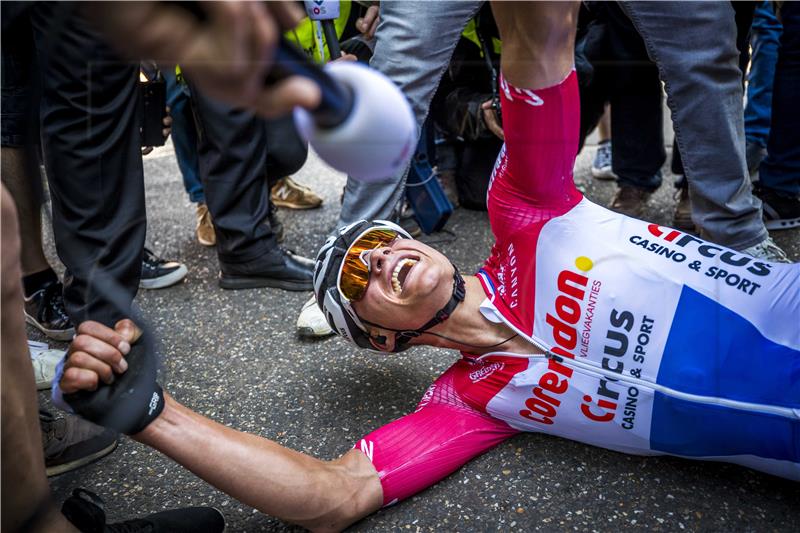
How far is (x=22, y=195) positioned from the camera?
0.89 m

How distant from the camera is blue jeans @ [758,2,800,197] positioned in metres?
2.39

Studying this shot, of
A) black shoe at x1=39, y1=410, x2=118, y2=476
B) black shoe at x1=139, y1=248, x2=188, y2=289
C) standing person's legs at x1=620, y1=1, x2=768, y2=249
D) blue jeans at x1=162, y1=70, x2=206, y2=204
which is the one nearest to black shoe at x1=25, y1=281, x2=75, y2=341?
black shoe at x1=139, y1=248, x2=188, y2=289

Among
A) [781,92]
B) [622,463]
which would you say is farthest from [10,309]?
[781,92]

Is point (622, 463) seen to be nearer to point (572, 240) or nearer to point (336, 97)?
point (572, 240)

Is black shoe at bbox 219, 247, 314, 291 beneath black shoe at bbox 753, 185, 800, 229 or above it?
beneath

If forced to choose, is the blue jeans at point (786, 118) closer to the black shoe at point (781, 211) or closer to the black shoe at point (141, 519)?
the black shoe at point (781, 211)

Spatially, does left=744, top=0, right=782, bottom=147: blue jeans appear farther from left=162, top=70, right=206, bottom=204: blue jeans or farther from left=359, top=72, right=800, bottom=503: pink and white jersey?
left=162, top=70, right=206, bottom=204: blue jeans

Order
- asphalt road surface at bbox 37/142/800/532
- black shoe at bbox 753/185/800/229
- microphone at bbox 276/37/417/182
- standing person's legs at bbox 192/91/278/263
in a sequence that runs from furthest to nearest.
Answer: black shoe at bbox 753/185/800/229 < standing person's legs at bbox 192/91/278/263 < asphalt road surface at bbox 37/142/800/532 < microphone at bbox 276/37/417/182

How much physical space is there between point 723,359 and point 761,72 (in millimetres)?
1972

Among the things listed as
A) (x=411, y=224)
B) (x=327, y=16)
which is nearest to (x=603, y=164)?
(x=411, y=224)

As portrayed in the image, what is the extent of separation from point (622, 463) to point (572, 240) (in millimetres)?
515

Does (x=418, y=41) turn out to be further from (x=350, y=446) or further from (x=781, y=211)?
(x=781, y=211)

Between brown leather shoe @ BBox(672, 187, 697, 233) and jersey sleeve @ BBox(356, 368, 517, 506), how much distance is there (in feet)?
4.74

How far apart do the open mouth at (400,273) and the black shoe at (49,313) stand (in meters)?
1.11
